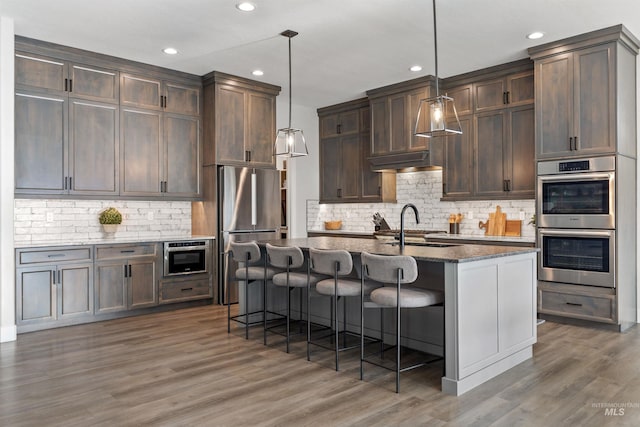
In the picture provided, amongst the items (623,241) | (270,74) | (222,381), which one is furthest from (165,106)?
(623,241)

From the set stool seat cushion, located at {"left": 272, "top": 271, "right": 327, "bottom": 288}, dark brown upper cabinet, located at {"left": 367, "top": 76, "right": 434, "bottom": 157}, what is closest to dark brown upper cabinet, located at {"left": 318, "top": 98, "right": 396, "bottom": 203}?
dark brown upper cabinet, located at {"left": 367, "top": 76, "right": 434, "bottom": 157}

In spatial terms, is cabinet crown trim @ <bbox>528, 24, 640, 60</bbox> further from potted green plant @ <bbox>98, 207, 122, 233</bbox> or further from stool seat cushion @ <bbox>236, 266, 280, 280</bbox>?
potted green plant @ <bbox>98, 207, 122, 233</bbox>

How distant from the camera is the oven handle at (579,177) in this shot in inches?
184

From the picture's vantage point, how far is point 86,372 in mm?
3521

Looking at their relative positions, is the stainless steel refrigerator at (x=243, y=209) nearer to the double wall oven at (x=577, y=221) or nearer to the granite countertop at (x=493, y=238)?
the granite countertop at (x=493, y=238)

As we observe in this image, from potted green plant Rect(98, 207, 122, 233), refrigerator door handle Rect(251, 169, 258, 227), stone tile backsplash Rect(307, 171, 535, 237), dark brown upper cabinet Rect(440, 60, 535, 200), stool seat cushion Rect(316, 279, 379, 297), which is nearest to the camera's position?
stool seat cushion Rect(316, 279, 379, 297)

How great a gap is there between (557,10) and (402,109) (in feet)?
8.61

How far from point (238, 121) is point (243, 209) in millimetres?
1179

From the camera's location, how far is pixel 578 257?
4.87 metres

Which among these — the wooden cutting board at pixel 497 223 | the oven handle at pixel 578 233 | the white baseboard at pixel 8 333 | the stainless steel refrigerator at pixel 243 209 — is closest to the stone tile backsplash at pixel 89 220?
the stainless steel refrigerator at pixel 243 209

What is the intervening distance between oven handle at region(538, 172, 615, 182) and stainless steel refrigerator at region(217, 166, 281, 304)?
11.1ft

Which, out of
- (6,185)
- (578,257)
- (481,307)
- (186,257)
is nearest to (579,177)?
(578,257)

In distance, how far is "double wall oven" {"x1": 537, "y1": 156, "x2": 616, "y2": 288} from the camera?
15.3 ft

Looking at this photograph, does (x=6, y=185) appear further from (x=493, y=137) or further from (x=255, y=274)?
→ (x=493, y=137)
